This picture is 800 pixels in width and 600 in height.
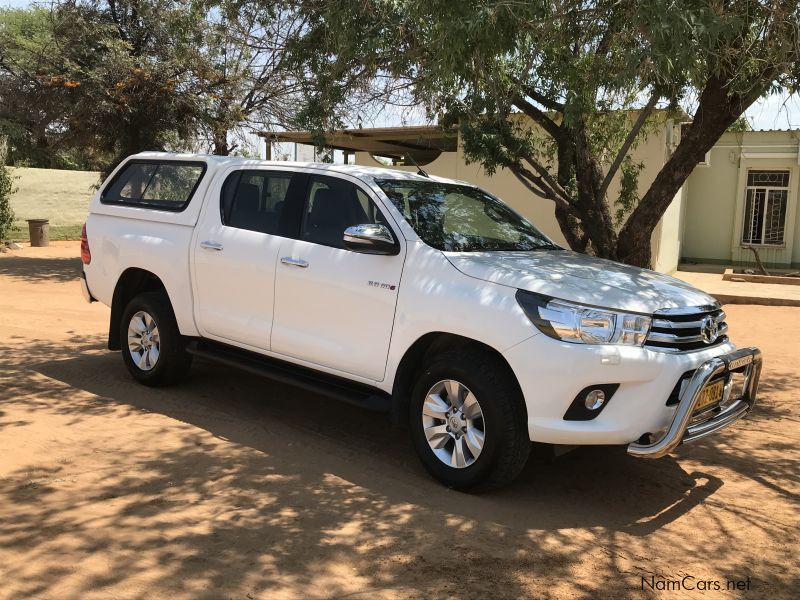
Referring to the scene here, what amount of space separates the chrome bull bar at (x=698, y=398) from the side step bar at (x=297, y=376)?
170 cm

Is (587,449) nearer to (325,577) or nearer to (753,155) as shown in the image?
(325,577)

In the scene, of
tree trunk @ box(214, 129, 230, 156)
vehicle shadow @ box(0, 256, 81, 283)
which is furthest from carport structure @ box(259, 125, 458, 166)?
vehicle shadow @ box(0, 256, 81, 283)

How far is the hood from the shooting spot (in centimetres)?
457

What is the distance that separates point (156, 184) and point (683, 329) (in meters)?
4.69

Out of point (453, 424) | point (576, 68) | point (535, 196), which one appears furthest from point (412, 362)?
point (535, 196)

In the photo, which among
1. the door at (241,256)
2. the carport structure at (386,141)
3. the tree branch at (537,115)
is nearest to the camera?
the door at (241,256)

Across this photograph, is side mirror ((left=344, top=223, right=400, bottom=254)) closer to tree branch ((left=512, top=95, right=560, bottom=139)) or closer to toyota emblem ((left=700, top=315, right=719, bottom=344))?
toyota emblem ((left=700, top=315, right=719, bottom=344))

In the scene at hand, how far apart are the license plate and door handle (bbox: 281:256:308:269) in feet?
8.98

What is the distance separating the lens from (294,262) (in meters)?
5.73

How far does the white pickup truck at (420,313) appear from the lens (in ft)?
14.6

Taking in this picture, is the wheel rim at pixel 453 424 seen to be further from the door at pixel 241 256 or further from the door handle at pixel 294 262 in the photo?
the door at pixel 241 256

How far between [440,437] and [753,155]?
19.3 meters

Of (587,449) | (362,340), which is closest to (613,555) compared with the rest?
(587,449)

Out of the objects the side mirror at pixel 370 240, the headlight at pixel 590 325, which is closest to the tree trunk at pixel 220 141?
the side mirror at pixel 370 240
